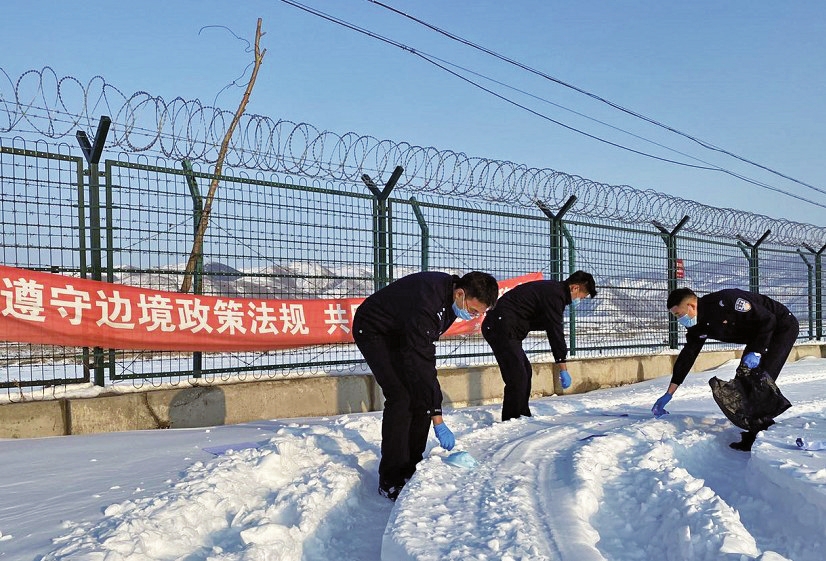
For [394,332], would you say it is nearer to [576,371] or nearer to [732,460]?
[732,460]

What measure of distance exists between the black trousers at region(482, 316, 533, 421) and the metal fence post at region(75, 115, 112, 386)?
3.45 metres

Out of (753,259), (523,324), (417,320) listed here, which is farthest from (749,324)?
(753,259)

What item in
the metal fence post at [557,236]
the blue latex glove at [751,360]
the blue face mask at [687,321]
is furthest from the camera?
the metal fence post at [557,236]

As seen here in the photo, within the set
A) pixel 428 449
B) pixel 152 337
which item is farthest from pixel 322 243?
pixel 428 449

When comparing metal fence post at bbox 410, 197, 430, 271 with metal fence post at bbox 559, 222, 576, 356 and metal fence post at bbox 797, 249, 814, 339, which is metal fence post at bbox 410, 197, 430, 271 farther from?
metal fence post at bbox 797, 249, 814, 339

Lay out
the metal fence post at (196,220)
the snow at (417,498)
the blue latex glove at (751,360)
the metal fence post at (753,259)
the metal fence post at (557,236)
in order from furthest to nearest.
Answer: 1. the metal fence post at (753,259)
2. the metal fence post at (557,236)
3. the metal fence post at (196,220)
4. the blue latex glove at (751,360)
5. the snow at (417,498)

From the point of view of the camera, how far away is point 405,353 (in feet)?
12.4

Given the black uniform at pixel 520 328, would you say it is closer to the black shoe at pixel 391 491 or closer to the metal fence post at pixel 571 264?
Answer: the black shoe at pixel 391 491

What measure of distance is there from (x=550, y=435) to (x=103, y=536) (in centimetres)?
350

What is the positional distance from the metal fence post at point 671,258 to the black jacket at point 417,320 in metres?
8.39

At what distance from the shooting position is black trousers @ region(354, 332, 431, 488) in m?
3.92

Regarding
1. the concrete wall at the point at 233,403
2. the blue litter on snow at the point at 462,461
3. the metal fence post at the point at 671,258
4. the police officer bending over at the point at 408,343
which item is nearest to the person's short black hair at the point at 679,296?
the police officer bending over at the point at 408,343

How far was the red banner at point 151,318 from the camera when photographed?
5.42 m

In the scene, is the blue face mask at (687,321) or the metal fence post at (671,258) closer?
the blue face mask at (687,321)
